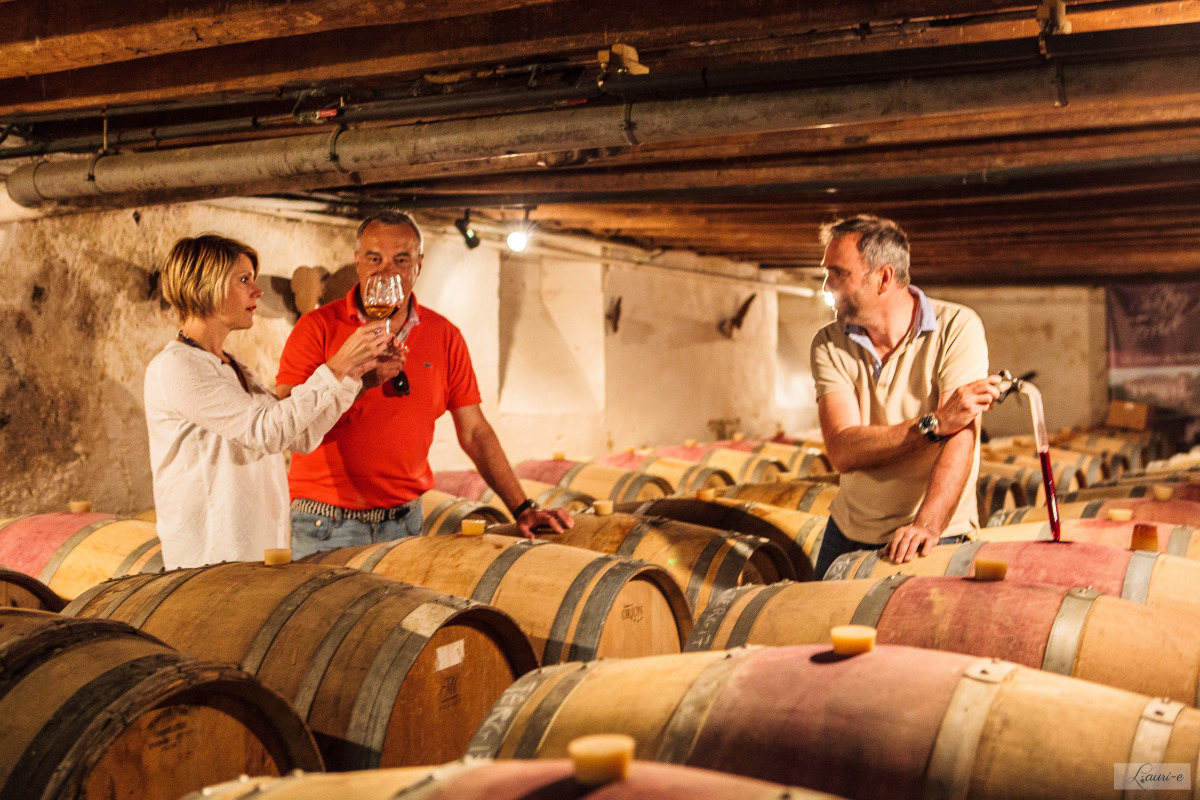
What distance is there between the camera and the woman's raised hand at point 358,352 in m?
2.60

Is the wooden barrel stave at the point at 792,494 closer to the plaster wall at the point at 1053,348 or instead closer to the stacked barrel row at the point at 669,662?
the stacked barrel row at the point at 669,662

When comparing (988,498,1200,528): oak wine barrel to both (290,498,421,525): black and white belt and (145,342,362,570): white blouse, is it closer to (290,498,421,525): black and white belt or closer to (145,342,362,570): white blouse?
(290,498,421,525): black and white belt

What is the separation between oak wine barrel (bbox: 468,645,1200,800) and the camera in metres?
1.38

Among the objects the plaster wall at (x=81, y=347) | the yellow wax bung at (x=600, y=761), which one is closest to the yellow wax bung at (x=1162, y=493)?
the yellow wax bung at (x=600, y=761)

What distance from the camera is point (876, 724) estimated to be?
144 centimetres

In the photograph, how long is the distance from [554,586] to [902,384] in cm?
116

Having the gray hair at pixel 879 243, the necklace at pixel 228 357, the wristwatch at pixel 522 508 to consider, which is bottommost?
the wristwatch at pixel 522 508

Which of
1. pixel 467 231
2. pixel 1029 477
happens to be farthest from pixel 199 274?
pixel 1029 477

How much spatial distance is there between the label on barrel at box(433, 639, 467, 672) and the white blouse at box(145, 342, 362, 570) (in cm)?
73

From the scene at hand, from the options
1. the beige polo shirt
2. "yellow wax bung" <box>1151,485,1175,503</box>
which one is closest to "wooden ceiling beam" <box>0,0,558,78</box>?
the beige polo shirt

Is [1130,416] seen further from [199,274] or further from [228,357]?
[199,274]

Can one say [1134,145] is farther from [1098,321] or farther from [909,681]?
[1098,321]

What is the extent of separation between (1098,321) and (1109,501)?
38.5ft

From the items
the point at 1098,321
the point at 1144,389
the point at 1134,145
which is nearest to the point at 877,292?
the point at 1134,145
